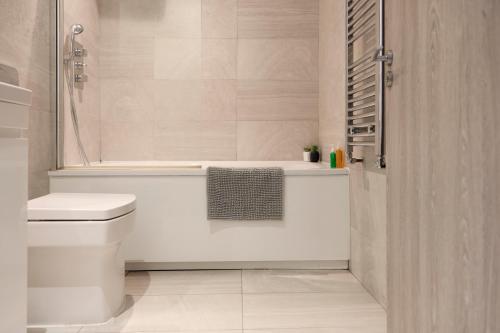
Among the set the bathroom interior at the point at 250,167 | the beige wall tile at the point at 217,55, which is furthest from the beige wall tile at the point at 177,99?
the beige wall tile at the point at 217,55

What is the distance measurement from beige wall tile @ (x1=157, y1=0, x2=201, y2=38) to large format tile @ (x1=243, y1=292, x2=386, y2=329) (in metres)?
2.07

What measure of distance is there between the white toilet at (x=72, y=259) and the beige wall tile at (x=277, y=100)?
5.71 feet

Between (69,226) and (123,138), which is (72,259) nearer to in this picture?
(69,226)

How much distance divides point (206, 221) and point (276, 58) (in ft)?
4.85

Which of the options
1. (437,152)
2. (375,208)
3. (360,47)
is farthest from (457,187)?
(360,47)

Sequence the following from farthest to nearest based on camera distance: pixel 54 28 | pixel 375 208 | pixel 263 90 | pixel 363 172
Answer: pixel 263 90 < pixel 54 28 < pixel 363 172 < pixel 375 208

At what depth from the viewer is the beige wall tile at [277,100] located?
339 cm

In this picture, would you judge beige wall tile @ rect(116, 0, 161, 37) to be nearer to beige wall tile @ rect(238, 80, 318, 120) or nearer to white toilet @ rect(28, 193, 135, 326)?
beige wall tile @ rect(238, 80, 318, 120)

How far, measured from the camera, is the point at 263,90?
11.1 ft

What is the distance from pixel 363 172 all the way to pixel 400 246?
3.71 ft

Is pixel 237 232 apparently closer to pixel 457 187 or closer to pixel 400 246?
pixel 400 246

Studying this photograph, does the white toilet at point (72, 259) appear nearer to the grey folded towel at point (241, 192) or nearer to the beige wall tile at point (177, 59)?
the grey folded towel at point (241, 192)

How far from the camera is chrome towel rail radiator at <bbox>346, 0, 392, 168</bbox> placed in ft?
6.09

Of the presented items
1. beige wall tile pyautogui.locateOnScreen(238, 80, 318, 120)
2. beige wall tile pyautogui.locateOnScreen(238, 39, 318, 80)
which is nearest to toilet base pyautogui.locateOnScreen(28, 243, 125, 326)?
beige wall tile pyautogui.locateOnScreen(238, 80, 318, 120)
